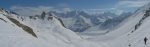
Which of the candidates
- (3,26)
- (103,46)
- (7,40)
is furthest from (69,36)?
(7,40)

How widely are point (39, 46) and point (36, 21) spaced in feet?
340

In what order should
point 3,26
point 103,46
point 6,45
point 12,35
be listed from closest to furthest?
point 6,45 → point 12,35 → point 3,26 → point 103,46

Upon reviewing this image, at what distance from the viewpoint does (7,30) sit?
58.2 metres

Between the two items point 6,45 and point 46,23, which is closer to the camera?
point 6,45

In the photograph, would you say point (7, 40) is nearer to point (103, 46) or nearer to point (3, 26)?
point (3, 26)

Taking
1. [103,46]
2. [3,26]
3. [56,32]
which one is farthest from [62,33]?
[3,26]

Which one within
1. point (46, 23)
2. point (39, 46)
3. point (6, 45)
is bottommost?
point (46, 23)

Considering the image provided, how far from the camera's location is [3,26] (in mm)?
60219

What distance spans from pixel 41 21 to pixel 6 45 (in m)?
116

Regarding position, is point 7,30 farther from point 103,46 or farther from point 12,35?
point 103,46

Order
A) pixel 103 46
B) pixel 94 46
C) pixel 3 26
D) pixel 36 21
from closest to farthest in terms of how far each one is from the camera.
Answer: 1. pixel 3 26
2. pixel 94 46
3. pixel 103 46
4. pixel 36 21

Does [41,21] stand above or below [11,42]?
below

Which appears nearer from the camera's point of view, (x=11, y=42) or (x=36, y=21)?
(x=11, y=42)

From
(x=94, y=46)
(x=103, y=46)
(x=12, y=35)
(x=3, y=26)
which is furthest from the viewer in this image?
(x=103, y=46)
